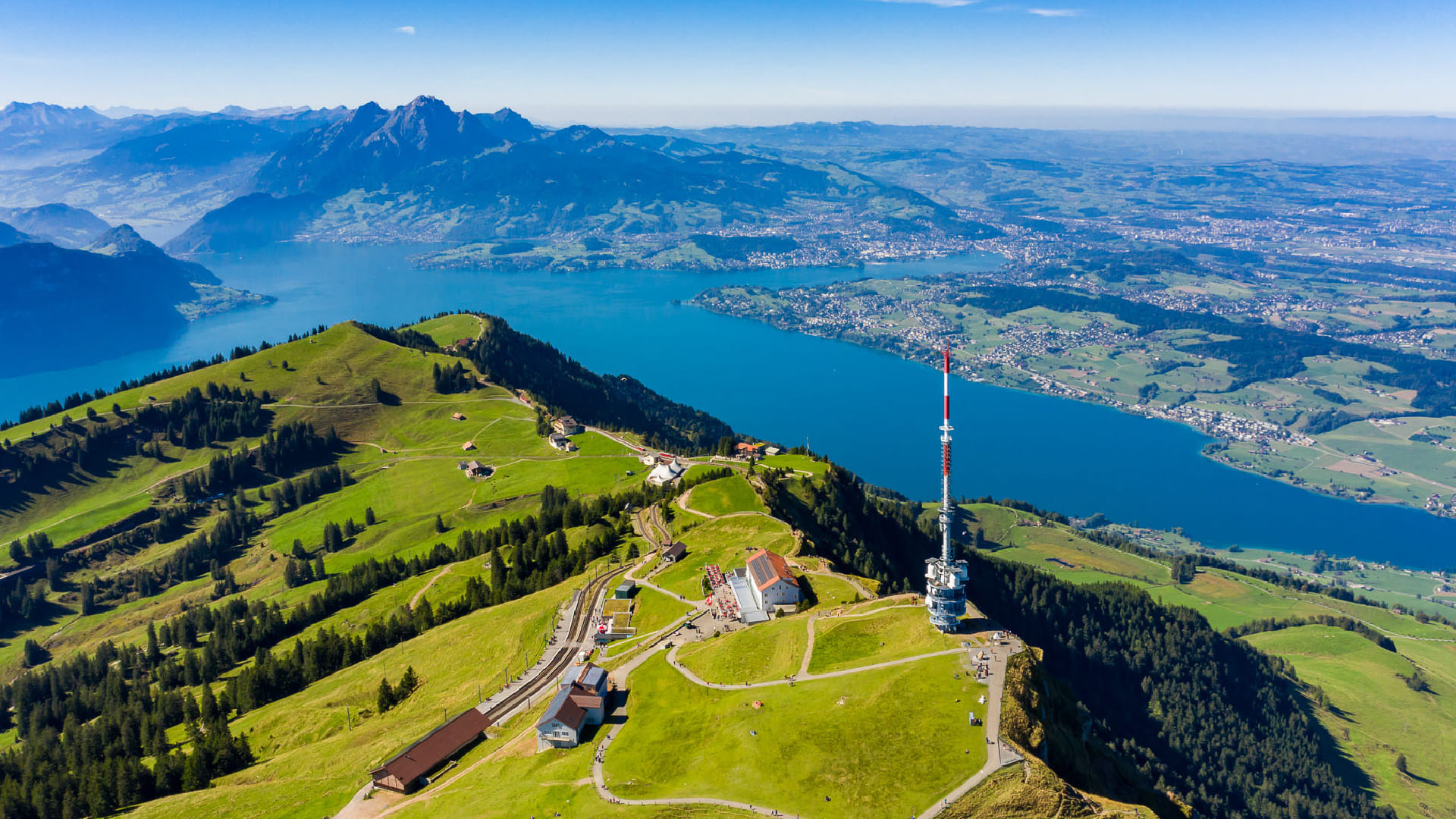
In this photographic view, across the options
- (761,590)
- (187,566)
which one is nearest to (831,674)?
(761,590)

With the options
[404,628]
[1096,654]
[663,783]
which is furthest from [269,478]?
[1096,654]

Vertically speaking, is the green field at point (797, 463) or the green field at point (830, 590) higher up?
the green field at point (830, 590)

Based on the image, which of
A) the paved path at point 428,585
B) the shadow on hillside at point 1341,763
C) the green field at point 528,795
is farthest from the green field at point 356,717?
the shadow on hillside at point 1341,763

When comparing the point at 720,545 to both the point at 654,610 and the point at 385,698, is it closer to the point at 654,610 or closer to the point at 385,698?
the point at 654,610

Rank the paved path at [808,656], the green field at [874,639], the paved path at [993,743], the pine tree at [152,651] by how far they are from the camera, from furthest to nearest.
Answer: the pine tree at [152,651] → the paved path at [808,656] → the green field at [874,639] → the paved path at [993,743]

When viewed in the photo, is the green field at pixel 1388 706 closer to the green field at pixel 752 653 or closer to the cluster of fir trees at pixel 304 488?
the green field at pixel 752 653

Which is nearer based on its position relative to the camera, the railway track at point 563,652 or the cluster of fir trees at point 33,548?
the railway track at point 563,652
